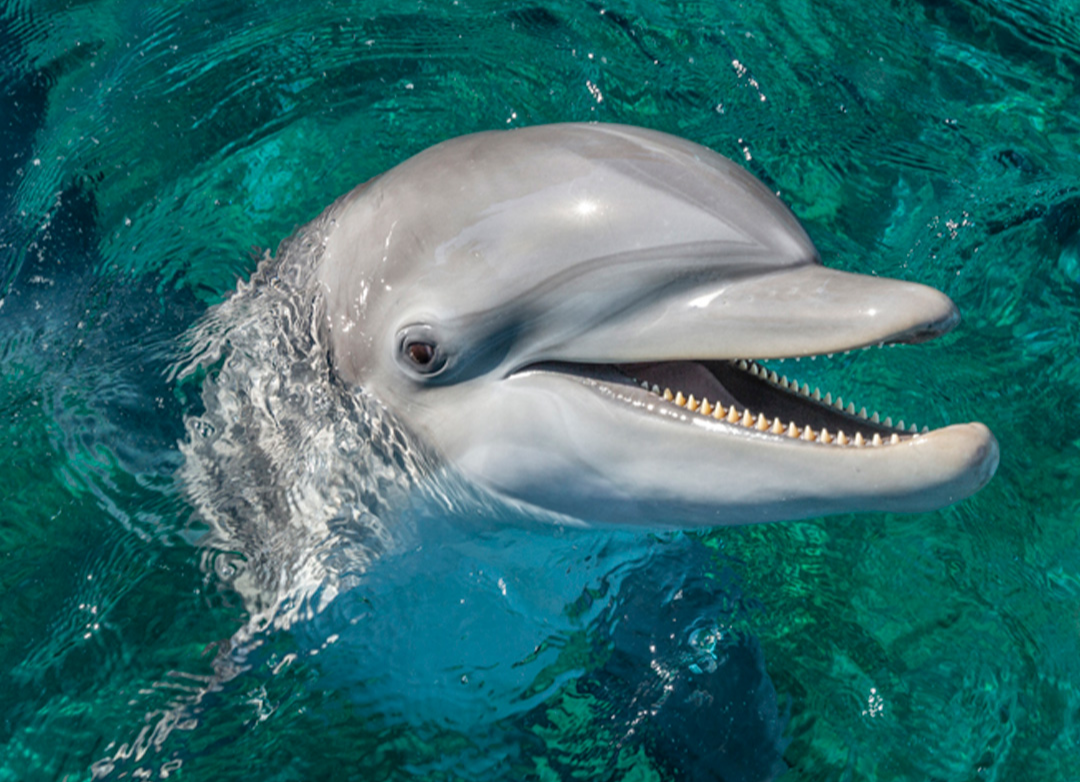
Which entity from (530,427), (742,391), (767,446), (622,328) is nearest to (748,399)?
(742,391)

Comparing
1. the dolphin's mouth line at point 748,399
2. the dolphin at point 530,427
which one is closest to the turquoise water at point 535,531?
the dolphin at point 530,427

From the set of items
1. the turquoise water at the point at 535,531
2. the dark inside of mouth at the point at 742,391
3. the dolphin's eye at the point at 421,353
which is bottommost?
the turquoise water at the point at 535,531

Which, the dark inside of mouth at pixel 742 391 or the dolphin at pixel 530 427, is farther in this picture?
the dark inside of mouth at pixel 742 391

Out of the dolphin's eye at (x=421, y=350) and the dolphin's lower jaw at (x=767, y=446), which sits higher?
the dolphin's eye at (x=421, y=350)

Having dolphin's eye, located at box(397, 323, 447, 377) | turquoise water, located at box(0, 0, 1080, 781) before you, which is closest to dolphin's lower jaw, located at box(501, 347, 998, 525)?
dolphin's eye, located at box(397, 323, 447, 377)

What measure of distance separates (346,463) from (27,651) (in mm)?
1848

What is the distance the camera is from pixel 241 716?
480 cm

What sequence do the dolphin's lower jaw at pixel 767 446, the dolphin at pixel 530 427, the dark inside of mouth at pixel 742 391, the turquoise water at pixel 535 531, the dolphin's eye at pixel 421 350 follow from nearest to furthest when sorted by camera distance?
the dolphin's lower jaw at pixel 767 446, the dolphin at pixel 530 427, the dark inside of mouth at pixel 742 391, the dolphin's eye at pixel 421 350, the turquoise water at pixel 535 531

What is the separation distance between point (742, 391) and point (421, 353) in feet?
3.83

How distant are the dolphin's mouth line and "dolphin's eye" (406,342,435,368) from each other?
0.37 metres

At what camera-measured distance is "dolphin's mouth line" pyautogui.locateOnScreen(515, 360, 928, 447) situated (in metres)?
3.46

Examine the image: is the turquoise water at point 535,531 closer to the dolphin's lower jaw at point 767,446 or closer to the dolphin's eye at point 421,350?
the dolphin's eye at point 421,350

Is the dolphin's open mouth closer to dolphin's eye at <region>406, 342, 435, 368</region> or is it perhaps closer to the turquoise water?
dolphin's eye at <region>406, 342, 435, 368</region>

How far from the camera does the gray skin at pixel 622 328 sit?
10.9ft
